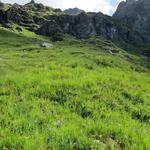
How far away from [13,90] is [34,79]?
2.49m

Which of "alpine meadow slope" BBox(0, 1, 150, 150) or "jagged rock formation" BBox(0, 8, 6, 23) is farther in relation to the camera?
"jagged rock formation" BBox(0, 8, 6, 23)

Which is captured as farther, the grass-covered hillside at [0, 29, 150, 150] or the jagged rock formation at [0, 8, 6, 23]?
the jagged rock formation at [0, 8, 6, 23]

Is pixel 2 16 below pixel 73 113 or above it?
below

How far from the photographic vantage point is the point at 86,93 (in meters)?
16.9

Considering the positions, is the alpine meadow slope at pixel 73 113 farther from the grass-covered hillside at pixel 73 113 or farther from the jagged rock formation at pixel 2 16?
the jagged rock formation at pixel 2 16

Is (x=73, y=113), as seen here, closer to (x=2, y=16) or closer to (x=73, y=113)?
(x=73, y=113)

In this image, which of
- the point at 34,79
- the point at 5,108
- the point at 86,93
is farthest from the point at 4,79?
the point at 5,108

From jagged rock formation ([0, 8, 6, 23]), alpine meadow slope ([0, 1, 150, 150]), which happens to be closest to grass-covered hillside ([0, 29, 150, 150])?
alpine meadow slope ([0, 1, 150, 150])

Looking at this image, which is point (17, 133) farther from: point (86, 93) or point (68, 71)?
point (68, 71)

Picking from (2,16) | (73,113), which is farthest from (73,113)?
(2,16)

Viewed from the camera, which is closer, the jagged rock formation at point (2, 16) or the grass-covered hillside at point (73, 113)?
the grass-covered hillside at point (73, 113)

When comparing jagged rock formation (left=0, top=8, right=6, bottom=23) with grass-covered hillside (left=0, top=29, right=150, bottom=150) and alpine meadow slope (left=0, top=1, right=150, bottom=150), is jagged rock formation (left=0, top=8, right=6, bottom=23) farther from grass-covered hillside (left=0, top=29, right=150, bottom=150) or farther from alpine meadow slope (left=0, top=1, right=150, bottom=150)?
grass-covered hillside (left=0, top=29, right=150, bottom=150)

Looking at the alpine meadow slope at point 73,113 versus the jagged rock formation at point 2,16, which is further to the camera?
the jagged rock formation at point 2,16

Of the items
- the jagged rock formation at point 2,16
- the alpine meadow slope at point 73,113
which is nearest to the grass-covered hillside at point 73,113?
the alpine meadow slope at point 73,113
